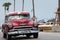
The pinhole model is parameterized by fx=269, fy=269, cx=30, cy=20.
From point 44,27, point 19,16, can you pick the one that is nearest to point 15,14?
point 19,16

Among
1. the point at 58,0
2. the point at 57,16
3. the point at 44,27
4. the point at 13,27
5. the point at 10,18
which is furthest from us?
the point at 58,0

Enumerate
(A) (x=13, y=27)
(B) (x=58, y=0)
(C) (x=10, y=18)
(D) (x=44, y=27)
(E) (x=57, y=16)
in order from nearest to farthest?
(A) (x=13, y=27) → (C) (x=10, y=18) → (D) (x=44, y=27) → (E) (x=57, y=16) → (B) (x=58, y=0)

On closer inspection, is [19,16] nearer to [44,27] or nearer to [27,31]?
[27,31]

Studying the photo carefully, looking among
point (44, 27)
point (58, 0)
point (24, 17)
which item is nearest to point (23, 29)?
point (24, 17)

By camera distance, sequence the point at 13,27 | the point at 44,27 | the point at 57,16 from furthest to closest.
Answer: the point at 57,16
the point at 44,27
the point at 13,27

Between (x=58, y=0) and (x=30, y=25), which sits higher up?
(x=58, y=0)

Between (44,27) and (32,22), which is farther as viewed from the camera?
(44,27)

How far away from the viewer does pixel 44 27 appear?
4141 centimetres

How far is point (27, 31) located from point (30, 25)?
0.48m

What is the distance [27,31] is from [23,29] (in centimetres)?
34

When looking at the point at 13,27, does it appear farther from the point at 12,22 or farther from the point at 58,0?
the point at 58,0

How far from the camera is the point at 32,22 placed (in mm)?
19188

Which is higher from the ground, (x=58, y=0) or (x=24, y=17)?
(x=58, y=0)

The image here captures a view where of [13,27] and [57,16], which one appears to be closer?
[13,27]
